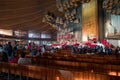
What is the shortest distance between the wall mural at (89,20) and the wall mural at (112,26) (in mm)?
1082

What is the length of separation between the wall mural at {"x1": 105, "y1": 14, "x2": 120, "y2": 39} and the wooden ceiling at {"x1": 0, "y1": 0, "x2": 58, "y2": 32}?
600 inches

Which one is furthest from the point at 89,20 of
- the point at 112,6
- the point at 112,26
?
the point at 112,6

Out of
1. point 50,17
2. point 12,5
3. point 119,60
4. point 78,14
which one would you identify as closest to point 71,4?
point 78,14

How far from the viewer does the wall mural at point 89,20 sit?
23.9 m

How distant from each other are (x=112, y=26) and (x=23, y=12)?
19.8 m

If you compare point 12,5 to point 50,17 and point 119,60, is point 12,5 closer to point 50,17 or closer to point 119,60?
point 50,17

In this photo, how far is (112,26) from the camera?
22.9 metres

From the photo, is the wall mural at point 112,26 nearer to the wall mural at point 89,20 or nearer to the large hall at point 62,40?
the large hall at point 62,40

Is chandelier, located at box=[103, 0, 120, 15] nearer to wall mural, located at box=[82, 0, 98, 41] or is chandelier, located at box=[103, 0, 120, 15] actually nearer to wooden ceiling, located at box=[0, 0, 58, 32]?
wall mural, located at box=[82, 0, 98, 41]

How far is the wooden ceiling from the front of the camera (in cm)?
3700

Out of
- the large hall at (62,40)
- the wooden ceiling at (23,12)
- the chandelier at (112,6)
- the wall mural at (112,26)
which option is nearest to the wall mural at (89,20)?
the large hall at (62,40)

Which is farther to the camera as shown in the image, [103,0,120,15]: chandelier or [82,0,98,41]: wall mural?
[82,0,98,41]: wall mural

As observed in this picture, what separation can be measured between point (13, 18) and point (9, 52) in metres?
26.6

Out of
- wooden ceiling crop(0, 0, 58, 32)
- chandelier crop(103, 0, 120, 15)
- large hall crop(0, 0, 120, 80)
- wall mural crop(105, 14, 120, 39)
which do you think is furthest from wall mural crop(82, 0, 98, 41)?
wooden ceiling crop(0, 0, 58, 32)
